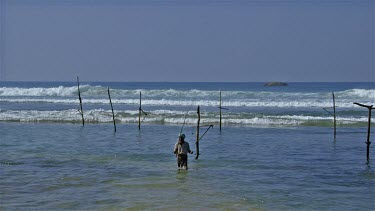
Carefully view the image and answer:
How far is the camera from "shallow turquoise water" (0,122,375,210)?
10055 millimetres

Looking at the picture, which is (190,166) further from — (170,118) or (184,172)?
(170,118)

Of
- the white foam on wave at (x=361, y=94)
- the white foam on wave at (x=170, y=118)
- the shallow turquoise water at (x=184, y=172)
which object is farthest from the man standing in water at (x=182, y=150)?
the white foam on wave at (x=361, y=94)

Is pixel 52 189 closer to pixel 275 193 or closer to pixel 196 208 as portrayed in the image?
pixel 196 208

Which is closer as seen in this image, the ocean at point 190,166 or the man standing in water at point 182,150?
the ocean at point 190,166

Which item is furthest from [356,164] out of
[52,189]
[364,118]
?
[364,118]

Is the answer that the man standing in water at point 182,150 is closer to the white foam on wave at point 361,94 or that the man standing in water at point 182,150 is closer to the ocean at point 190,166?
the ocean at point 190,166

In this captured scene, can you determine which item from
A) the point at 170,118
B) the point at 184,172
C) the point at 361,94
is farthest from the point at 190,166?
the point at 361,94

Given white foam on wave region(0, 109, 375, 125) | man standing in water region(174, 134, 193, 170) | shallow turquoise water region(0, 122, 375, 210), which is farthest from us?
white foam on wave region(0, 109, 375, 125)

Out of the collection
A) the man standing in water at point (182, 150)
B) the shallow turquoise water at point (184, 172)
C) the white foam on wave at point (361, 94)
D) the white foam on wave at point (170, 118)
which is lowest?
the shallow turquoise water at point (184, 172)

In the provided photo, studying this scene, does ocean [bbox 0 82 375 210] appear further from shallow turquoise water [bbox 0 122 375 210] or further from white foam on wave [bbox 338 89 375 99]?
white foam on wave [bbox 338 89 375 99]

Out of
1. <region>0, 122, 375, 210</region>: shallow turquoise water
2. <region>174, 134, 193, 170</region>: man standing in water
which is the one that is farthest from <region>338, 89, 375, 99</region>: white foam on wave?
<region>174, 134, 193, 170</region>: man standing in water

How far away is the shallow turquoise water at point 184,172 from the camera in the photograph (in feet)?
33.0

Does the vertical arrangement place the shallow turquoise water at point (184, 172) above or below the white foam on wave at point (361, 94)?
below

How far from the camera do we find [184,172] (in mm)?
13266
